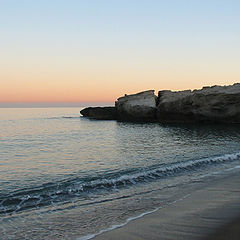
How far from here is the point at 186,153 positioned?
20.6 metres

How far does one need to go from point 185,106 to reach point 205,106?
13.7 ft

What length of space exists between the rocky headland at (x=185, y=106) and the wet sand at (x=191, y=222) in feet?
128

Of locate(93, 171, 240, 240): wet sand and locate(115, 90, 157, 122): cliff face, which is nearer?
locate(93, 171, 240, 240): wet sand

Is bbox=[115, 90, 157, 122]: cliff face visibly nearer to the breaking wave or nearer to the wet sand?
the breaking wave

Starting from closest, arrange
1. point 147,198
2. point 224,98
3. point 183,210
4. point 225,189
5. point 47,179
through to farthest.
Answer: point 183,210 → point 147,198 → point 225,189 → point 47,179 → point 224,98

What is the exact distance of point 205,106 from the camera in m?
48.2

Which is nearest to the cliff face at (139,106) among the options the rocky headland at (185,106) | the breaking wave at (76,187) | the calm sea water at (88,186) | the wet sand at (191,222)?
the rocky headland at (185,106)

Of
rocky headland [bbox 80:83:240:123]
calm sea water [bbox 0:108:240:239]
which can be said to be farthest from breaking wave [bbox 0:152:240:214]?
rocky headland [bbox 80:83:240:123]

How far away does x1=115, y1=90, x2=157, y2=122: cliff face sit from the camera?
59062 mm

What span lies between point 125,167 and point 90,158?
3688 millimetres

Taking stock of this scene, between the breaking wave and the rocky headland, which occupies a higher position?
the rocky headland

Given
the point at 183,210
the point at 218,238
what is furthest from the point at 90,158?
the point at 218,238

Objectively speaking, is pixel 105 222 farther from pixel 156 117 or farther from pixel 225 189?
pixel 156 117

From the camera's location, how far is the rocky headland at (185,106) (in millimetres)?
46062
